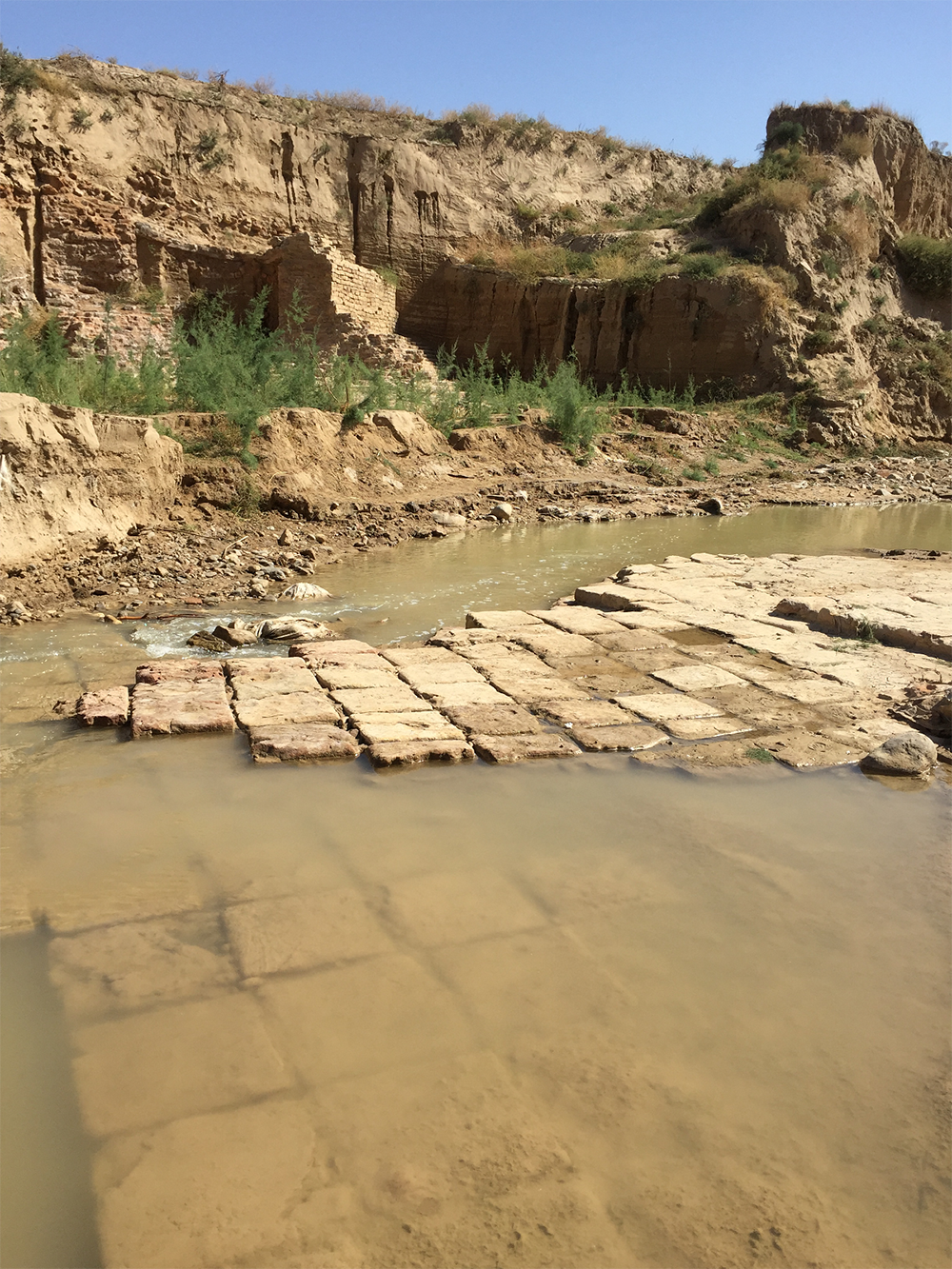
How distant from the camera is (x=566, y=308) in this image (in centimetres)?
2070

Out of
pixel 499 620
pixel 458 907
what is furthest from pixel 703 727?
pixel 499 620

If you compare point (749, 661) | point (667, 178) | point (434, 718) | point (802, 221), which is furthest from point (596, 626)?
point (667, 178)

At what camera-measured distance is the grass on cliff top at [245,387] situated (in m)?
9.28

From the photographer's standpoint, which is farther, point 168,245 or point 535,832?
point 168,245

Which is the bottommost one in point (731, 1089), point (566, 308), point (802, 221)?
point (731, 1089)

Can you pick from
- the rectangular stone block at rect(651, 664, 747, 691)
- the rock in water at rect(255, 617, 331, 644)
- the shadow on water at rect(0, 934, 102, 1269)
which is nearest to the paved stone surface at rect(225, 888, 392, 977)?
the shadow on water at rect(0, 934, 102, 1269)

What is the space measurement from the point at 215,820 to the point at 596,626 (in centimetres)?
316

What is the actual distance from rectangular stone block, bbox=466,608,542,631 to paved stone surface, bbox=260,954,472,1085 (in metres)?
3.47

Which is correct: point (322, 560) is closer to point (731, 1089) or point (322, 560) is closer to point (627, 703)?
point (627, 703)

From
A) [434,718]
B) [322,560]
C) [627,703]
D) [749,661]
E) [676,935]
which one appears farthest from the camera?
[322,560]

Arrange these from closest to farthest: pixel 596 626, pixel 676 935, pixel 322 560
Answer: pixel 676 935 → pixel 596 626 → pixel 322 560

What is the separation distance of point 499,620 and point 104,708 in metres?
2.57

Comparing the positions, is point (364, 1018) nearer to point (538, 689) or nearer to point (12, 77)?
point (538, 689)

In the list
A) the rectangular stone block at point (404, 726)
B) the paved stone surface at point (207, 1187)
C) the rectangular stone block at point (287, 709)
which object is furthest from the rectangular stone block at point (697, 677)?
the paved stone surface at point (207, 1187)
